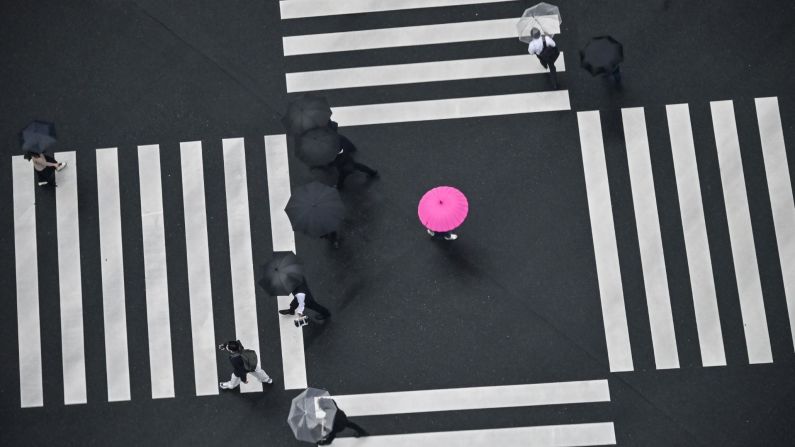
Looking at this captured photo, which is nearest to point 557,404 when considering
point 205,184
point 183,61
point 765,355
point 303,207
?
A: point 765,355

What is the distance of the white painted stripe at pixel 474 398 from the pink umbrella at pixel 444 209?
3.26m

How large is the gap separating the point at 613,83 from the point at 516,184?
2775 mm

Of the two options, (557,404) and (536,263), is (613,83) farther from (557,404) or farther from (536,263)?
(557,404)

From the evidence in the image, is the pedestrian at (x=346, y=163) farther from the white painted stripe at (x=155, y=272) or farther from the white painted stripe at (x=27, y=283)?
the white painted stripe at (x=27, y=283)

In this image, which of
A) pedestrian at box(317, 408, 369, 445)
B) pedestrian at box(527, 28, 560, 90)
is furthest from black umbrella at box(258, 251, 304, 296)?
pedestrian at box(527, 28, 560, 90)

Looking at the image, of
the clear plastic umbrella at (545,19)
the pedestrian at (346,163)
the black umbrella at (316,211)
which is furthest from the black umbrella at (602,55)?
the black umbrella at (316,211)

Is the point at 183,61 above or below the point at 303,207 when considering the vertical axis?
above

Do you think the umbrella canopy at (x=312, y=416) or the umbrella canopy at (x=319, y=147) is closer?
the umbrella canopy at (x=312, y=416)

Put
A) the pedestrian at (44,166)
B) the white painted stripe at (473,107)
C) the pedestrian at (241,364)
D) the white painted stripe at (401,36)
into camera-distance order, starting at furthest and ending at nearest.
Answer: the white painted stripe at (401,36) < the white painted stripe at (473,107) < the pedestrian at (44,166) < the pedestrian at (241,364)

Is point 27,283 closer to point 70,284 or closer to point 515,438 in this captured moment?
point 70,284

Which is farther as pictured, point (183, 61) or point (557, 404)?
point (183, 61)

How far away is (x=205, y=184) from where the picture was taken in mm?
19016

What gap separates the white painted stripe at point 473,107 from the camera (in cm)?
1886

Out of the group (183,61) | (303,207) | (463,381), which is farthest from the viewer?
(183,61)
